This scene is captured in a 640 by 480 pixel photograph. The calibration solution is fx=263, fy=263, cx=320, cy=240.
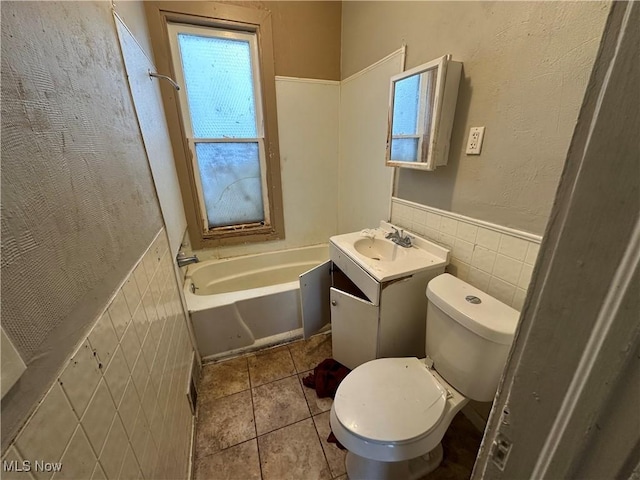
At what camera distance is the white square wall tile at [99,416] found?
0.51 metres

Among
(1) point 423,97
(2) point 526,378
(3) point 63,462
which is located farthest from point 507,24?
(3) point 63,462

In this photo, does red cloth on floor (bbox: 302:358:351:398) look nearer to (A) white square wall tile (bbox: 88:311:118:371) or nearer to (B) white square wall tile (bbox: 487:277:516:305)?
(B) white square wall tile (bbox: 487:277:516:305)

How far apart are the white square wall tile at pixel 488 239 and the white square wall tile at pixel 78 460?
54.8 inches

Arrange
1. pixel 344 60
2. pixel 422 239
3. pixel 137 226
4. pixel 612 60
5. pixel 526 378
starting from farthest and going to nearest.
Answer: pixel 344 60
pixel 422 239
pixel 137 226
pixel 526 378
pixel 612 60

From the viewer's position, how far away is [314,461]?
1211mm

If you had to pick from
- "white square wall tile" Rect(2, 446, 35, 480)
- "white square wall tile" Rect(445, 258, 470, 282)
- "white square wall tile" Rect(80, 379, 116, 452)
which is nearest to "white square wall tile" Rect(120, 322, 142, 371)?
"white square wall tile" Rect(80, 379, 116, 452)

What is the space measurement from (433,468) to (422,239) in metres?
1.06

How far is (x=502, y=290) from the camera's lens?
1.12 m

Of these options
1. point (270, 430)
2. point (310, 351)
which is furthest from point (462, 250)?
point (270, 430)

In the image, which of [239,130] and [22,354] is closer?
[22,354]

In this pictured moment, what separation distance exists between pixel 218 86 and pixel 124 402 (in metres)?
2.05

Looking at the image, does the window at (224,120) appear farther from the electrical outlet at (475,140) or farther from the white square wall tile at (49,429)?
the white square wall tile at (49,429)

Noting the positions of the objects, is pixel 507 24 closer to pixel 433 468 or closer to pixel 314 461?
pixel 433 468

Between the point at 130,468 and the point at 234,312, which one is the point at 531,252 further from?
the point at 234,312
